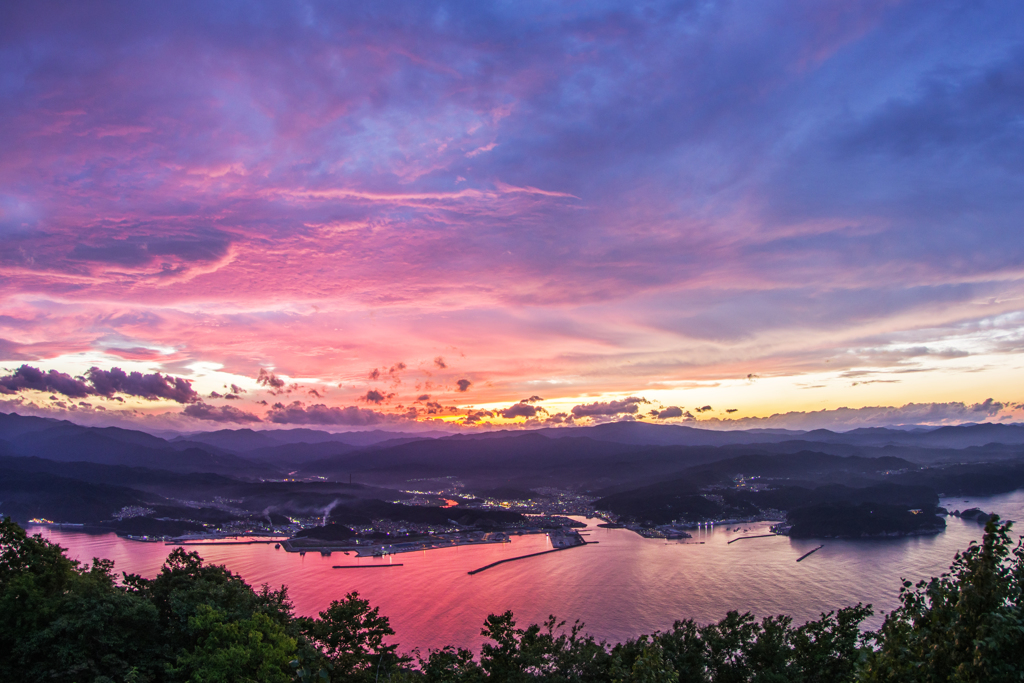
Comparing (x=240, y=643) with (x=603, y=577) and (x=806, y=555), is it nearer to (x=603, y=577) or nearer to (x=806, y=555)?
(x=603, y=577)

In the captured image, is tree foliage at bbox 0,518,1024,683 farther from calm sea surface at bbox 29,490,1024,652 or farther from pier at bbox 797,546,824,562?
pier at bbox 797,546,824,562

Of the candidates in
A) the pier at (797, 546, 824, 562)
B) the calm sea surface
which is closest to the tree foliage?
the calm sea surface

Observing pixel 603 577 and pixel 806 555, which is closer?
pixel 603 577

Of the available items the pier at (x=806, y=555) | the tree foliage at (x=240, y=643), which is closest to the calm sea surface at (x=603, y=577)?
the pier at (x=806, y=555)

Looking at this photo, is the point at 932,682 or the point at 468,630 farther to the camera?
the point at 468,630

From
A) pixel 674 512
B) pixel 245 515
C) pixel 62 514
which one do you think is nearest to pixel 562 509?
pixel 674 512

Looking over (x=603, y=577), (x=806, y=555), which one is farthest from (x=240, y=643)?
(x=806, y=555)

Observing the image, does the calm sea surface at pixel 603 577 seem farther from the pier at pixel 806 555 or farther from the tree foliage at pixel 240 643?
the tree foliage at pixel 240 643

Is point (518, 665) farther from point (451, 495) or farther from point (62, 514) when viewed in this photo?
point (451, 495)
